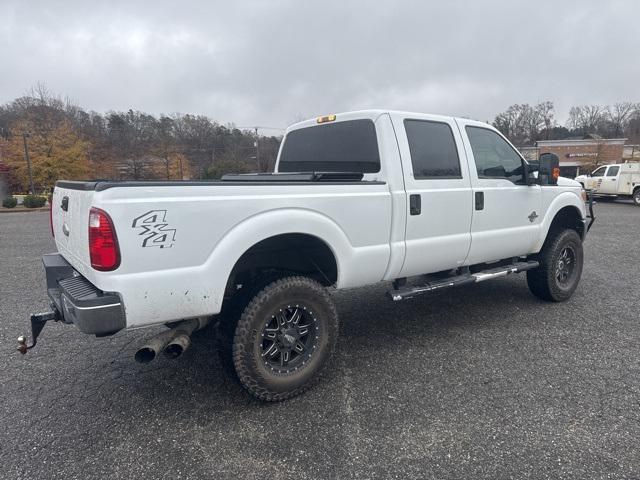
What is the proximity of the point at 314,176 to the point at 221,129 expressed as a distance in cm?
5452

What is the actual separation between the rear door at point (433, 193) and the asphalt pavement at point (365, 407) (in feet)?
2.91

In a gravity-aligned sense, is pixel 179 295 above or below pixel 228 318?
above

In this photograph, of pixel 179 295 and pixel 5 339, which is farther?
pixel 5 339

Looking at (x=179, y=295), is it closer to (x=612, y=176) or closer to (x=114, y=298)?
(x=114, y=298)

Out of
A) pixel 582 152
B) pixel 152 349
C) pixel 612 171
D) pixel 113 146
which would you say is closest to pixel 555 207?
pixel 152 349

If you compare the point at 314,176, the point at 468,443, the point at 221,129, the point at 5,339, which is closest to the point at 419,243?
the point at 314,176

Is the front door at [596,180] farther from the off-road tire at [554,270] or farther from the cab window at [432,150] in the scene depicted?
the cab window at [432,150]

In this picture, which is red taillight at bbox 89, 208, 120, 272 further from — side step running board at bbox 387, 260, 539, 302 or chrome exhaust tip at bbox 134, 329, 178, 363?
side step running board at bbox 387, 260, 539, 302

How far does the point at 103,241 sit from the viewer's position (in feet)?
7.22

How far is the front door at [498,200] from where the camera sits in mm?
3990

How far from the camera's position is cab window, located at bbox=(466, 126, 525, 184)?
13.5 ft

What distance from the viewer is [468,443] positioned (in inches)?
95.7

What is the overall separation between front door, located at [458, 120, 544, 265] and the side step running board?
14cm

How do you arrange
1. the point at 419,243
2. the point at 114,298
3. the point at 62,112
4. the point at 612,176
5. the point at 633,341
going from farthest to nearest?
the point at 62,112 → the point at 612,176 → the point at 633,341 → the point at 419,243 → the point at 114,298
